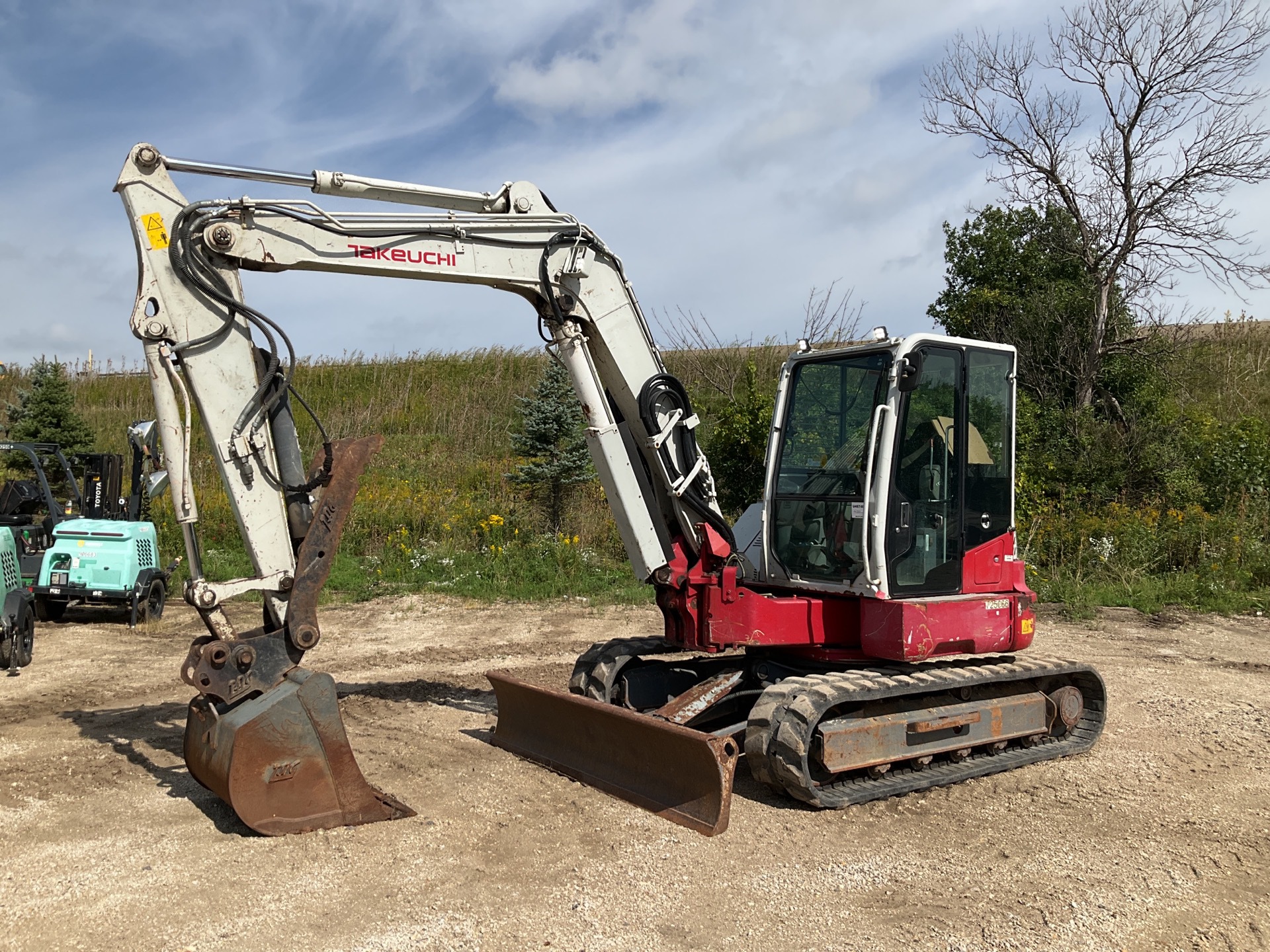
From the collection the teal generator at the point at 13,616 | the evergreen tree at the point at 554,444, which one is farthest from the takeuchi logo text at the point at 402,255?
the evergreen tree at the point at 554,444

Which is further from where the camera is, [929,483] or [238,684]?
[929,483]

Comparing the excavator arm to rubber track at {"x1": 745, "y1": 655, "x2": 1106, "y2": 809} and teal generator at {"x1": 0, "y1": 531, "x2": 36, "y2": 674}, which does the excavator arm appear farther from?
teal generator at {"x1": 0, "y1": 531, "x2": 36, "y2": 674}

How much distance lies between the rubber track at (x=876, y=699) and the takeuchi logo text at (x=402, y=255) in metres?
3.17

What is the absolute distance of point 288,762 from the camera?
5.15m

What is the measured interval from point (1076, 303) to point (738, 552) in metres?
13.5

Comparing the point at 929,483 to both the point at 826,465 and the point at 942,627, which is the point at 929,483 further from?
the point at 942,627

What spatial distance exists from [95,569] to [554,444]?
6685mm

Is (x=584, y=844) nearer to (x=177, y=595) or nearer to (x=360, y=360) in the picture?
(x=177, y=595)

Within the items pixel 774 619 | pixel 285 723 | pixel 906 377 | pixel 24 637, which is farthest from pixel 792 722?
pixel 24 637

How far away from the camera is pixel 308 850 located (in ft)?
16.3

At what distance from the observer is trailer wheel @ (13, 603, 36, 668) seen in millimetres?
9594

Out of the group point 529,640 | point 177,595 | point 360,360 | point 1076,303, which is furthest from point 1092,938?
point 360,360

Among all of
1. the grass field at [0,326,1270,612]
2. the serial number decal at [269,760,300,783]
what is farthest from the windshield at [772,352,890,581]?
the grass field at [0,326,1270,612]

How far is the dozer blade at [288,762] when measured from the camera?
5.06 m
